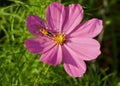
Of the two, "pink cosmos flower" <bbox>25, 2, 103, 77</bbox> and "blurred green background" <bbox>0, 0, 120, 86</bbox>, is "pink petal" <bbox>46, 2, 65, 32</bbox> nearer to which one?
"pink cosmos flower" <bbox>25, 2, 103, 77</bbox>

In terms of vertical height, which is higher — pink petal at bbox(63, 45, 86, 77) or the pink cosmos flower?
the pink cosmos flower

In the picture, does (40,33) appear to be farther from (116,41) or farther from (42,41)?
(116,41)

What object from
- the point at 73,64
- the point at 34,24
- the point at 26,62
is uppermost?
the point at 34,24

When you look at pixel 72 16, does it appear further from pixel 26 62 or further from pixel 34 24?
pixel 26 62

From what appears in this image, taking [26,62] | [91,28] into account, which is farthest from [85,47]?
[26,62]

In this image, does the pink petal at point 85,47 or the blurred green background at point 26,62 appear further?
the blurred green background at point 26,62

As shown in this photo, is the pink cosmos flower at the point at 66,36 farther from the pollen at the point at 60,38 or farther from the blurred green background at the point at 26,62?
the blurred green background at the point at 26,62

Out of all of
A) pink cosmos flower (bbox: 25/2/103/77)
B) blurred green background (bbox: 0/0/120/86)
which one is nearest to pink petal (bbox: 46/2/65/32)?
pink cosmos flower (bbox: 25/2/103/77)

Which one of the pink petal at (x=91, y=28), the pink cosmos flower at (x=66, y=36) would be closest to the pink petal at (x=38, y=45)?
the pink cosmos flower at (x=66, y=36)
